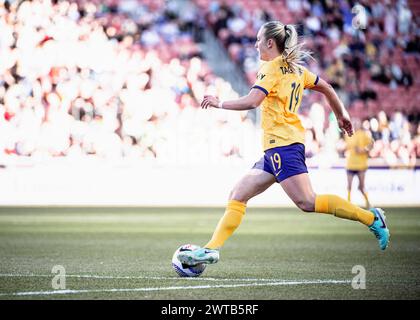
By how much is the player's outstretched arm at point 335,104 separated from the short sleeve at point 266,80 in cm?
68

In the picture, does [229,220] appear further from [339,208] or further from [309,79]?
[309,79]

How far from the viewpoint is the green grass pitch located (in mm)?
7465

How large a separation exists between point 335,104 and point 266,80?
3.36ft

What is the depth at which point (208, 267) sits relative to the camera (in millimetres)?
9555

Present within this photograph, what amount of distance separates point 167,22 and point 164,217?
1072 cm

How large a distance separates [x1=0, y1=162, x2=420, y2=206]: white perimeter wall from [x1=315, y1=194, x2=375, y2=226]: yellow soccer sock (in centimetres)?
1507

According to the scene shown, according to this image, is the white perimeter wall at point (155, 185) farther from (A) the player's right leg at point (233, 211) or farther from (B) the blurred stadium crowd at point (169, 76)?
(A) the player's right leg at point (233, 211)

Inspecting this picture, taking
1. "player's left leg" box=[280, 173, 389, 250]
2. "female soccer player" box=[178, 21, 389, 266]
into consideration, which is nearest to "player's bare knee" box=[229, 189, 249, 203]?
"female soccer player" box=[178, 21, 389, 266]

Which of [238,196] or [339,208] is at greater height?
[238,196]

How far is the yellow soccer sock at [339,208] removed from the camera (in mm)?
8148

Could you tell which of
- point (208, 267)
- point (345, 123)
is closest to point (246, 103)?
point (345, 123)

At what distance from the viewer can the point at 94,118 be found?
23875 millimetres

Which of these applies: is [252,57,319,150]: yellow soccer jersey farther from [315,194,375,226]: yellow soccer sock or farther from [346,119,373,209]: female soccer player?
[346,119,373,209]: female soccer player

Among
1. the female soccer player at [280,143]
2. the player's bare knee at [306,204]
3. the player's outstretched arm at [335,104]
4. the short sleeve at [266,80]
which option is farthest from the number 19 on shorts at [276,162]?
the player's outstretched arm at [335,104]
